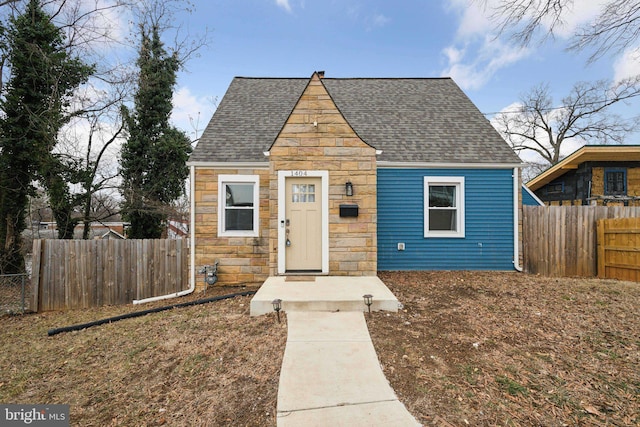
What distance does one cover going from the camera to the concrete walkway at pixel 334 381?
2.25 metres

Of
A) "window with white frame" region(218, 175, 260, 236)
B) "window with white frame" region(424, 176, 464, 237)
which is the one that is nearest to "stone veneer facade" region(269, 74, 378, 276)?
"window with white frame" region(218, 175, 260, 236)

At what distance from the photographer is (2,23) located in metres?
8.52

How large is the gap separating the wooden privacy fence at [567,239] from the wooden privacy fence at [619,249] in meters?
0.18

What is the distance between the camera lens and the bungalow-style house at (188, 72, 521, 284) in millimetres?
5770

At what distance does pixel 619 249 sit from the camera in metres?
6.51

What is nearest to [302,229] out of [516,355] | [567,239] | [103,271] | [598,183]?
[516,355]

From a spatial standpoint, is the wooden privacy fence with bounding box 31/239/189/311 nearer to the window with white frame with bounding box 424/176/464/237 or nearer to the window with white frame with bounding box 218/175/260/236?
the window with white frame with bounding box 218/175/260/236

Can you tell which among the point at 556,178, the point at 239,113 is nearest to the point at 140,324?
the point at 239,113

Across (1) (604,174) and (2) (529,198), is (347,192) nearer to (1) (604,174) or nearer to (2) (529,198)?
(2) (529,198)

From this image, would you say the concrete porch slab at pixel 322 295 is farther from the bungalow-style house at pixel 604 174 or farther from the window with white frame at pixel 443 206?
the bungalow-style house at pixel 604 174

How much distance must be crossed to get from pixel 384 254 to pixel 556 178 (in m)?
11.1

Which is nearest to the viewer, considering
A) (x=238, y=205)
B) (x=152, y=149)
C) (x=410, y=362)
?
(x=410, y=362)

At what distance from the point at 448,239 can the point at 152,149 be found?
12442mm

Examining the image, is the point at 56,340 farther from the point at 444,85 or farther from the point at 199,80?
the point at 444,85
